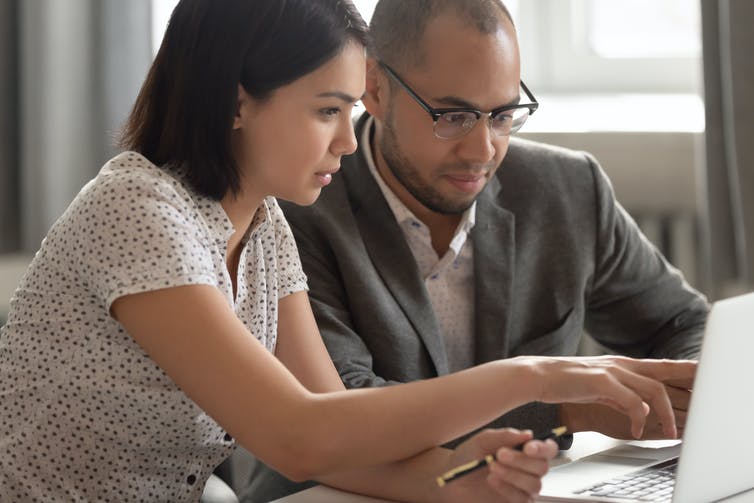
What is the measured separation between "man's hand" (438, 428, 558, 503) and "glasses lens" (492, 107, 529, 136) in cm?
74

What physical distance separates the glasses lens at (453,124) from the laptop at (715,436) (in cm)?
68

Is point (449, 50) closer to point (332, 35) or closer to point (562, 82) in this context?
point (332, 35)

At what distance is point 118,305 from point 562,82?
2.14 metres

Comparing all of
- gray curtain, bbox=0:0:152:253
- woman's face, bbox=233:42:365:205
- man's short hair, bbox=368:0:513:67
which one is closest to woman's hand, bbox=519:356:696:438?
woman's face, bbox=233:42:365:205

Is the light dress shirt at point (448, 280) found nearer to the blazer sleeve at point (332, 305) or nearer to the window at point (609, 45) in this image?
the blazer sleeve at point (332, 305)

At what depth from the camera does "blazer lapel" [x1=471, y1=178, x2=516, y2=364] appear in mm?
1911

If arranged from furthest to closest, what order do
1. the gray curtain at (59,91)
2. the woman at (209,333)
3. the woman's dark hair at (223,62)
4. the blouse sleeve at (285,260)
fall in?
the gray curtain at (59,91) < the blouse sleeve at (285,260) < the woman's dark hair at (223,62) < the woman at (209,333)

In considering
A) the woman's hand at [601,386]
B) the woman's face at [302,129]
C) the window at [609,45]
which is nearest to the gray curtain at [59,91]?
the window at [609,45]

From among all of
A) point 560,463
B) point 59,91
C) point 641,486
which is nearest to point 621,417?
point 560,463

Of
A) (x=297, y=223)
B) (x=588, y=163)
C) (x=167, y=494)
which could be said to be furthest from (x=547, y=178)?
(x=167, y=494)

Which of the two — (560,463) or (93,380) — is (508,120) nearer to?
(560,463)

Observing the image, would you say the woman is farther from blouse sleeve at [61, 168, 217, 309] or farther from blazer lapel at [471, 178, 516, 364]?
blazer lapel at [471, 178, 516, 364]

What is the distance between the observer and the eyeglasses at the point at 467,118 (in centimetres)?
181

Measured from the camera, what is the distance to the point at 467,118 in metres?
1.82
